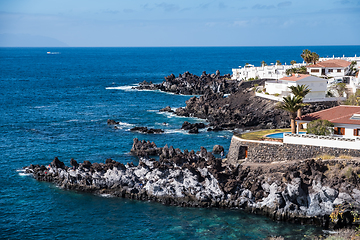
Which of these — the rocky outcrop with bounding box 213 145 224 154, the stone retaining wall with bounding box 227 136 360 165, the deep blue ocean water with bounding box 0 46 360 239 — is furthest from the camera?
the rocky outcrop with bounding box 213 145 224 154

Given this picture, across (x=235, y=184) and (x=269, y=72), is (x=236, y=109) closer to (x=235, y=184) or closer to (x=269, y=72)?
(x=269, y=72)

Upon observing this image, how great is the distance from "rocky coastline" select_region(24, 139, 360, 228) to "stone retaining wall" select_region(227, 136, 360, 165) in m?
2.03

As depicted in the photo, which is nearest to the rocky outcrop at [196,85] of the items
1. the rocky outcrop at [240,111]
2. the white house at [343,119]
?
the rocky outcrop at [240,111]

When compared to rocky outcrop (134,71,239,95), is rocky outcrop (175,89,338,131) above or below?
below

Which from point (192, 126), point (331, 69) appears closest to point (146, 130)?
point (192, 126)

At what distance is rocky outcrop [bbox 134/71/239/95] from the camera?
121056 mm

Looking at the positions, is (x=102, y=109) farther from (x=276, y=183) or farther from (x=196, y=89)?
(x=276, y=183)

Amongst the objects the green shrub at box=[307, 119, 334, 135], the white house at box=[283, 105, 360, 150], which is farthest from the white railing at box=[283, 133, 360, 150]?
the green shrub at box=[307, 119, 334, 135]

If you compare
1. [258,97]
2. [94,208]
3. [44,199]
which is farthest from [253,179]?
[258,97]

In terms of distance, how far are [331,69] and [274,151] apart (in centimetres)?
5291

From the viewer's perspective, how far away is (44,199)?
163 ft

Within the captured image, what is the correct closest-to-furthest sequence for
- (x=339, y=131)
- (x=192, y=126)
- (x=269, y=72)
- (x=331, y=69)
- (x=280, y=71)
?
1. (x=339, y=131)
2. (x=192, y=126)
3. (x=331, y=69)
4. (x=280, y=71)
5. (x=269, y=72)

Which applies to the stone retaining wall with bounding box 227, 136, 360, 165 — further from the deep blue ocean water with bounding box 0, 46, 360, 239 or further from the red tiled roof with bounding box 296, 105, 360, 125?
the deep blue ocean water with bounding box 0, 46, 360, 239

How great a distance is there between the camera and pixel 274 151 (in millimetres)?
52344
